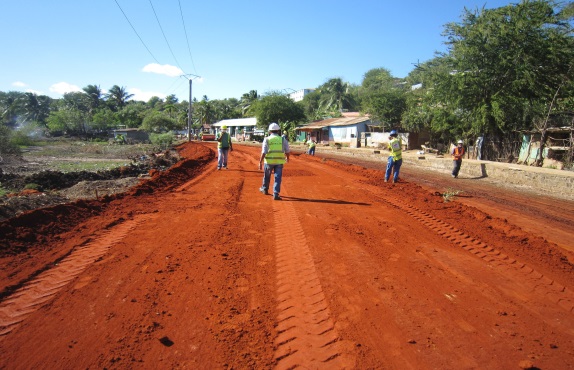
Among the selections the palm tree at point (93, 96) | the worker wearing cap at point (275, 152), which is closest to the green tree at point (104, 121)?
the palm tree at point (93, 96)

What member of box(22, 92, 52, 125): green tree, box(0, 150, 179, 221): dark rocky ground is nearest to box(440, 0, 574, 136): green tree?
box(0, 150, 179, 221): dark rocky ground

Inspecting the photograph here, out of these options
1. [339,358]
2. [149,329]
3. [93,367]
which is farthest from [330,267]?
[93,367]

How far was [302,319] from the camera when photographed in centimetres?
292

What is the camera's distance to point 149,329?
2701 mm

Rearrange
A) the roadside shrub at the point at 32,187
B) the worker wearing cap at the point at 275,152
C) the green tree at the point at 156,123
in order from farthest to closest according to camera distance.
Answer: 1. the green tree at the point at 156,123
2. the roadside shrub at the point at 32,187
3. the worker wearing cap at the point at 275,152

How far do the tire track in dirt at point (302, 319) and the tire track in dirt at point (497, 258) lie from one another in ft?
8.19

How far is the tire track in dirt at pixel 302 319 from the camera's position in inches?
95.8

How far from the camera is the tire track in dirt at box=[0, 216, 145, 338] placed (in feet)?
9.40

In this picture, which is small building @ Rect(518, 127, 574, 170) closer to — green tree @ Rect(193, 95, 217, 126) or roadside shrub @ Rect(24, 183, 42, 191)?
roadside shrub @ Rect(24, 183, 42, 191)

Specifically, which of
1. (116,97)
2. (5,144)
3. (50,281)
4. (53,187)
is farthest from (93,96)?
(50,281)

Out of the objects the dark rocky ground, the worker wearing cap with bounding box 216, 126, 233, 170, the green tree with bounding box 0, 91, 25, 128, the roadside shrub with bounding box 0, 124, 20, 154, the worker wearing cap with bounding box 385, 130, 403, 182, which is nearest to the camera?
the dark rocky ground

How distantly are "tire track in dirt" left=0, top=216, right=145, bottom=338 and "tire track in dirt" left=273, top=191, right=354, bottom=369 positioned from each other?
226cm

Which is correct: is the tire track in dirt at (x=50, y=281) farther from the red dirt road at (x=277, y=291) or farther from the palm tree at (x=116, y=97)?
the palm tree at (x=116, y=97)

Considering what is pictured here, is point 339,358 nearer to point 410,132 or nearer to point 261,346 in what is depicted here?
point 261,346
